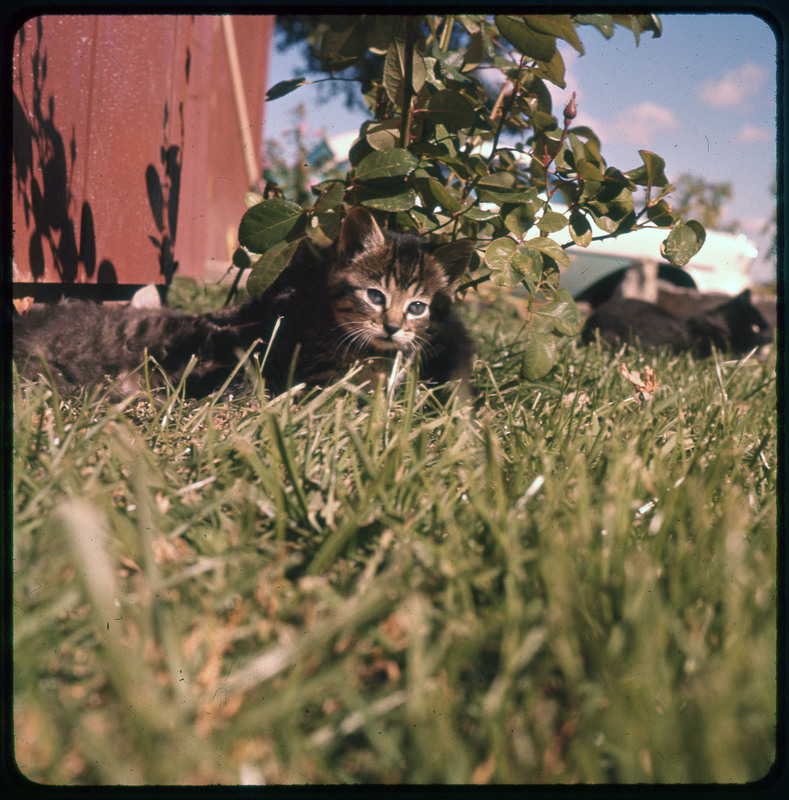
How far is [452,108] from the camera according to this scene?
169 cm

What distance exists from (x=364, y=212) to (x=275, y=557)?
4.54ft

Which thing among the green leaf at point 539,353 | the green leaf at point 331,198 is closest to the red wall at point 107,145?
the green leaf at point 331,198

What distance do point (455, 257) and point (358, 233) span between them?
1.29 feet

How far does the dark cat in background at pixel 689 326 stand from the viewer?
4061 millimetres

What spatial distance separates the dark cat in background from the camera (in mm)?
4061

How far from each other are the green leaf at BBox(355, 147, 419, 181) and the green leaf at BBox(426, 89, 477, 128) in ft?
0.69

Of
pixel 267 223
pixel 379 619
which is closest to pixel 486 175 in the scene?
pixel 267 223

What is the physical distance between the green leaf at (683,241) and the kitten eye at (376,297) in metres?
1.06

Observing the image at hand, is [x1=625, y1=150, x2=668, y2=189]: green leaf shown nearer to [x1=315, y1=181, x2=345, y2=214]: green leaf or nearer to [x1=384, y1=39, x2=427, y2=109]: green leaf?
[x1=384, y1=39, x2=427, y2=109]: green leaf

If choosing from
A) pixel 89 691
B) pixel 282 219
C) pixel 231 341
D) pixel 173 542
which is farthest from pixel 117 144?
pixel 89 691

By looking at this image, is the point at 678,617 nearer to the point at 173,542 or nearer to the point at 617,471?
the point at 617,471

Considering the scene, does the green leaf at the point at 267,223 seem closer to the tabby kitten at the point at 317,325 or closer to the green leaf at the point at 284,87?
the tabby kitten at the point at 317,325

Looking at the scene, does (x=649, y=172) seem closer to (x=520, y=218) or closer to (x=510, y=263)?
(x=520, y=218)

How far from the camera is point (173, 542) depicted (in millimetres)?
922
